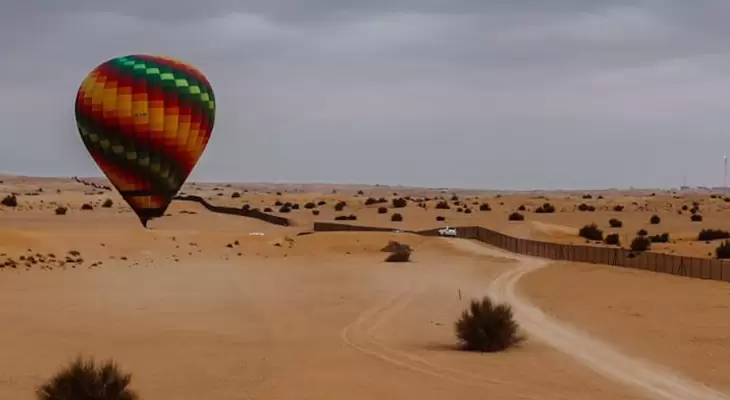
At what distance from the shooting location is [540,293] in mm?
41625

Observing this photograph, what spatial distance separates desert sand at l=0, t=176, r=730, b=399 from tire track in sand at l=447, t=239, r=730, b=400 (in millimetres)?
70

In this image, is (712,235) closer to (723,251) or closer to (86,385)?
(723,251)

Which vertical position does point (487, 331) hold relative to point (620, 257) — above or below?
above

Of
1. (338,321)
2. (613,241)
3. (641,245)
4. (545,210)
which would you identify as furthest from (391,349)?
(545,210)

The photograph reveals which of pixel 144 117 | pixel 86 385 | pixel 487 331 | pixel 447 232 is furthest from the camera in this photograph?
pixel 447 232

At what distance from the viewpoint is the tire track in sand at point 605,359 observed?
64.5 ft

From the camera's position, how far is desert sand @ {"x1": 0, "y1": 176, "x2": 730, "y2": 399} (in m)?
20.9

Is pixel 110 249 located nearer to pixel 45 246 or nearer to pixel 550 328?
pixel 45 246

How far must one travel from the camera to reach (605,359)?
23.9 metres

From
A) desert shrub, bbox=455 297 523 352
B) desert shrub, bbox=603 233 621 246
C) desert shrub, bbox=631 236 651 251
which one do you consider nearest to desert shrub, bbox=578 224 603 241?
desert shrub, bbox=603 233 621 246

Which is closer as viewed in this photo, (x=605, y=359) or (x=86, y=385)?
(x=86, y=385)

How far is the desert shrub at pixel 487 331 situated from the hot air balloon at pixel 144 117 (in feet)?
109

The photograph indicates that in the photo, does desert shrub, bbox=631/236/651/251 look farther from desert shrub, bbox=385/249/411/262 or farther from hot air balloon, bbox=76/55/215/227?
hot air balloon, bbox=76/55/215/227

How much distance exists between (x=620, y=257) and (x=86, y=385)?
39.3 m
